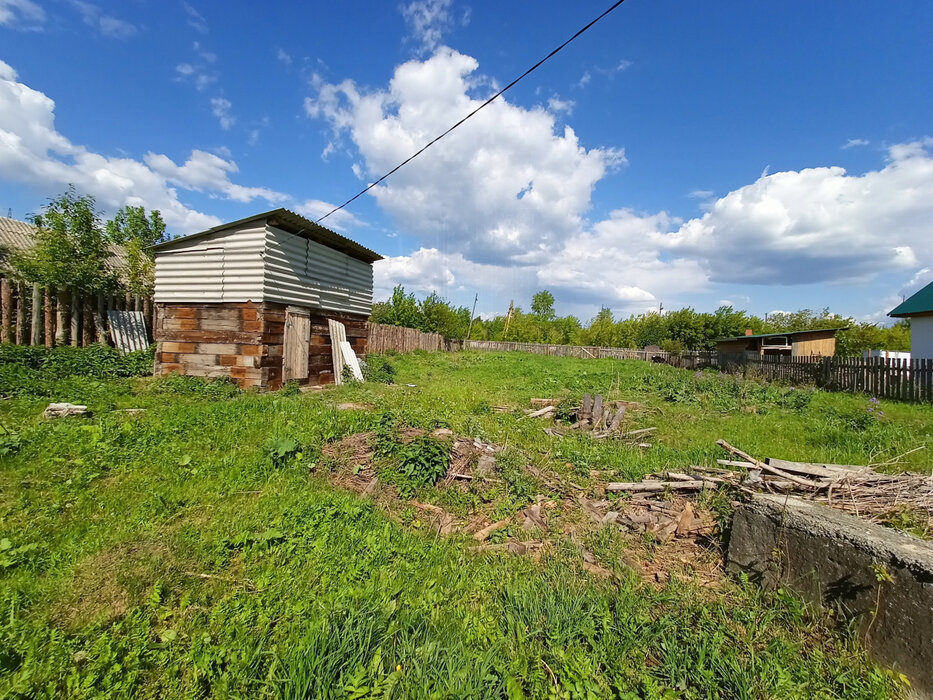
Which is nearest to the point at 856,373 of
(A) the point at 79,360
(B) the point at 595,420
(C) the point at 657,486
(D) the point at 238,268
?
(B) the point at 595,420

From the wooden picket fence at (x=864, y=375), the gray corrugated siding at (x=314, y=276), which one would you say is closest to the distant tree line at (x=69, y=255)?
the gray corrugated siding at (x=314, y=276)

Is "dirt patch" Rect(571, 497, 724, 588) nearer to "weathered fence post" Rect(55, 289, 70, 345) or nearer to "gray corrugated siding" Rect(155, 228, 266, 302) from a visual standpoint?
"gray corrugated siding" Rect(155, 228, 266, 302)

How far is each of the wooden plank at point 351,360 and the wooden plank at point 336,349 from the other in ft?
0.29

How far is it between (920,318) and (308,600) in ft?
80.3

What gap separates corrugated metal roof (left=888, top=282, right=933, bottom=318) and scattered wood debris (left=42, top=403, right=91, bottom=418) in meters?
26.2

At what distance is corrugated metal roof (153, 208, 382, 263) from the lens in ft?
30.4

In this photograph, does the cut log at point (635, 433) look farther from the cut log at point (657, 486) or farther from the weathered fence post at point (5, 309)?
the weathered fence post at point (5, 309)

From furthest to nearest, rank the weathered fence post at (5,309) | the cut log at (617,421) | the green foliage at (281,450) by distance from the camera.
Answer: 1. the weathered fence post at (5,309)
2. the cut log at (617,421)
3. the green foliage at (281,450)

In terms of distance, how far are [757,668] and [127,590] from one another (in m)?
4.15

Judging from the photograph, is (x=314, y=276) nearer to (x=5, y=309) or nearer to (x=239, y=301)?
(x=239, y=301)

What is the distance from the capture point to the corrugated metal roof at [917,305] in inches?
621

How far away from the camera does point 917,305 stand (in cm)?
1631

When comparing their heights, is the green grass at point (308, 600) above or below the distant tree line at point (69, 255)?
below

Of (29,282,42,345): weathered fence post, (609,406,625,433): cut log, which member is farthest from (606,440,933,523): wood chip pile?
(29,282,42,345): weathered fence post
